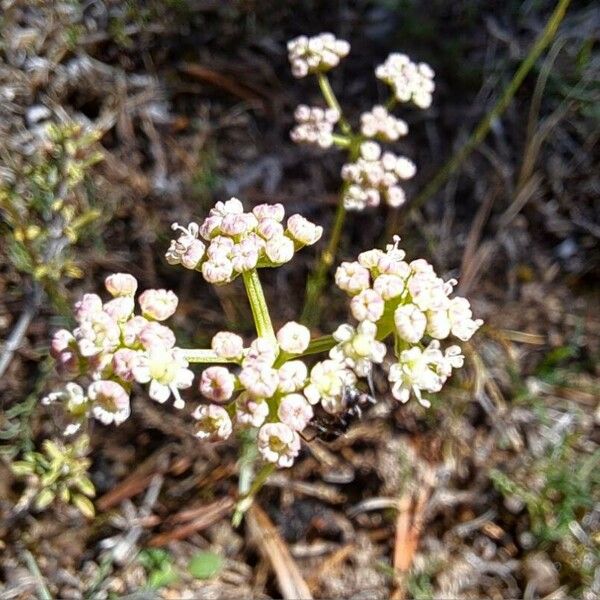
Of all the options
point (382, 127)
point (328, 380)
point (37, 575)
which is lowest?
point (37, 575)

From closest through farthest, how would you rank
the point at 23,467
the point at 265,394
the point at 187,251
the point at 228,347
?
the point at 265,394
the point at 228,347
the point at 187,251
the point at 23,467

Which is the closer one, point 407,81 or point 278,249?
point 278,249

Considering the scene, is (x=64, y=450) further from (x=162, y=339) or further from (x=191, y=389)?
(x=162, y=339)

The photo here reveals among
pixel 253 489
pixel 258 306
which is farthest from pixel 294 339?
pixel 253 489

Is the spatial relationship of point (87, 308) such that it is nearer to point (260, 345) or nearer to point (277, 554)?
point (260, 345)

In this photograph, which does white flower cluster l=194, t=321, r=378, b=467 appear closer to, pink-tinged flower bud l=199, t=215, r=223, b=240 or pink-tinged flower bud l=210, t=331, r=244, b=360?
pink-tinged flower bud l=210, t=331, r=244, b=360

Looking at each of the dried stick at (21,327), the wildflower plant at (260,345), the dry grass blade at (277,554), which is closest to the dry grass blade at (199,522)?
the dry grass blade at (277,554)
